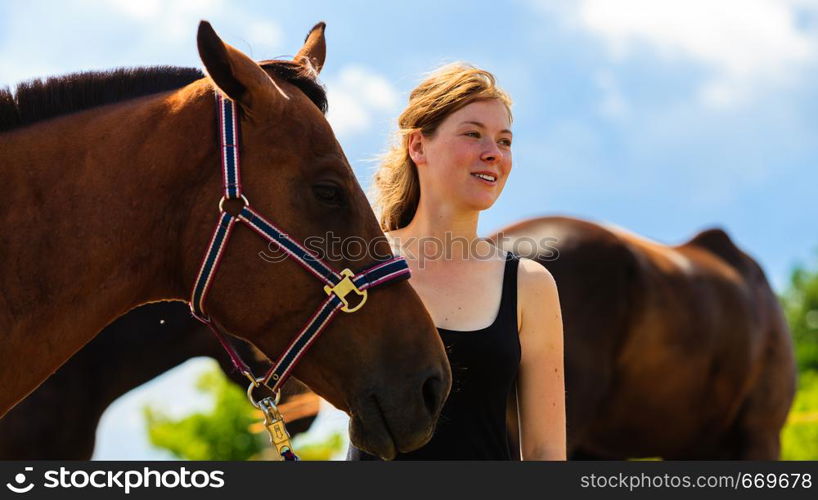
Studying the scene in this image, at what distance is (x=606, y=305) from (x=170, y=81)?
5.27m

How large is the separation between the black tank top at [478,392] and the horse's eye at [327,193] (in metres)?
0.66

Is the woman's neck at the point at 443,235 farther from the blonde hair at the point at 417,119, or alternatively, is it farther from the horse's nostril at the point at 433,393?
Answer: the horse's nostril at the point at 433,393

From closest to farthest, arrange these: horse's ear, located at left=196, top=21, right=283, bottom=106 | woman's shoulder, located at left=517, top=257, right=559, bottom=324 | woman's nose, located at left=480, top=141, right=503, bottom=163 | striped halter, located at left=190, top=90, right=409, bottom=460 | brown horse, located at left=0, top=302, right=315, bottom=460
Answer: horse's ear, located at left=196, top=21, right=283, bottom=106
striped halter, located at left=190, top=90, right=409, bottom=460
woman's shoulder, located at left=517, top=257, right=559, bottom=324
woman's nose, located at left=480, top=141, right=503, bottom=163
brown horse, located at left=0, top=302, right=315, bottom=460

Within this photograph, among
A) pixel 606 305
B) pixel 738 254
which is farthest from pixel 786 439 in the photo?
pixel 606 305

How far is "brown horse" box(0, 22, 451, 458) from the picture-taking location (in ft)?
8.70

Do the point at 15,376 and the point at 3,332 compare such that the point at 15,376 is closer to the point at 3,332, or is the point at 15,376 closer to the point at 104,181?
the point at 3,332

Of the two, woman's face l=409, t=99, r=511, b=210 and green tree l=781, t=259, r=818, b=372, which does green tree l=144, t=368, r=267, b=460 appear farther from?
green tree l=781, t=259, r=818, b=372

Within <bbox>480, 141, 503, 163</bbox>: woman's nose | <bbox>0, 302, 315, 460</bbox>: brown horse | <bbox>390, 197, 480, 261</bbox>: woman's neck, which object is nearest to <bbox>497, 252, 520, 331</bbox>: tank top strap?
<bbox>390, 197, 480, 261</bbox>: woman's neck

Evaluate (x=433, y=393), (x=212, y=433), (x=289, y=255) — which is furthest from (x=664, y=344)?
(x=212, y=433)

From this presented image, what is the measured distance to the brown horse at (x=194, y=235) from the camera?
2.65 metres

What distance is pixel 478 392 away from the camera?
3086 millimetres

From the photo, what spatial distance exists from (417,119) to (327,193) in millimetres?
851
